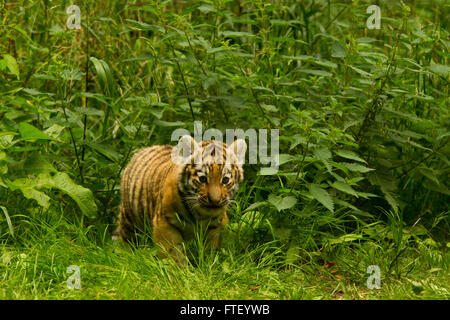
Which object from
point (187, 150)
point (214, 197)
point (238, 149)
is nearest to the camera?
point (214, 197)

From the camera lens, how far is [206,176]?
447 cm

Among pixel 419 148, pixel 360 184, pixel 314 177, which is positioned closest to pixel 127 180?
pixel 314 177

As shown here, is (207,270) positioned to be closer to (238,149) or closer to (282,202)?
(282,202)

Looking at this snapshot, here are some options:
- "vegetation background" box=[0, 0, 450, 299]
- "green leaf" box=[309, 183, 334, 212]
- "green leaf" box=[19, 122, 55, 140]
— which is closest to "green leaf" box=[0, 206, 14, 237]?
"vegetation background" box=[0, 0, 450, 299]

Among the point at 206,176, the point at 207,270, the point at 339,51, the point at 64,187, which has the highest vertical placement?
the point at 339,51

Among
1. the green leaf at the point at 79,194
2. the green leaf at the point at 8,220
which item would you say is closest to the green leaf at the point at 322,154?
the green leaf at the point at 79,194

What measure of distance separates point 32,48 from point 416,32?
3.14m

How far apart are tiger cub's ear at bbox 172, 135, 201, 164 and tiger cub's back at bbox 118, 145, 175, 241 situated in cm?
22

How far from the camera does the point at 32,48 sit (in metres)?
5.71

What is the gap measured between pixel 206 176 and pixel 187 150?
0.26 m

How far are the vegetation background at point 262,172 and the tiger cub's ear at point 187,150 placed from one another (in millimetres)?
489

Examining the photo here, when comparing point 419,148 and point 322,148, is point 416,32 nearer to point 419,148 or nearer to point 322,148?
point 419,148

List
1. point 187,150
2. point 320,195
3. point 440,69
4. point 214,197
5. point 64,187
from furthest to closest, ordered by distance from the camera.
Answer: point 440,69 → point 64,187 → point 187,150 → point 320,195 → point 214,197

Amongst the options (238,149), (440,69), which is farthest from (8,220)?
(440,69)
